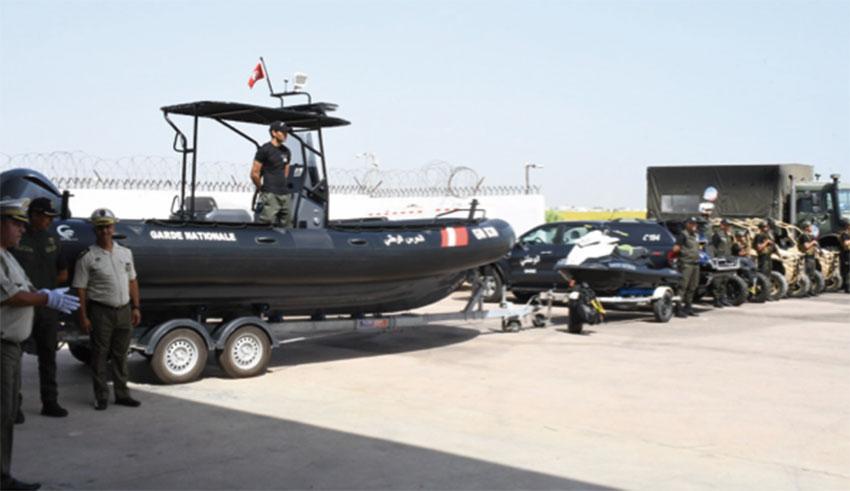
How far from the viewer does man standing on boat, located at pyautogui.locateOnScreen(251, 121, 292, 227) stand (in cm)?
1056

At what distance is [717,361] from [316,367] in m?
4.49

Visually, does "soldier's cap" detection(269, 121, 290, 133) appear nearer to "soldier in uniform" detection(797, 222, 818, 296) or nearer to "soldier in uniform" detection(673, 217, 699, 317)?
"soldier in uniform" detection(673, 217, 699, 317)

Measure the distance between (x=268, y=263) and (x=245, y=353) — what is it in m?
0.91

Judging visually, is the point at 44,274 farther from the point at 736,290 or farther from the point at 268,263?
the point at 736,290

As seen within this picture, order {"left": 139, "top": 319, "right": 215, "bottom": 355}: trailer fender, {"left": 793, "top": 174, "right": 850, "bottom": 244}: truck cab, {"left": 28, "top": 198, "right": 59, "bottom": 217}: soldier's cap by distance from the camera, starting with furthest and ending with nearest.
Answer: {"left": 793, "top": 174, "right": 850, "bottom": 244}: truck cab → {"left": 139, "top": 319, "right": 215, "bottom": 355}: trailer fender → {"left": 28, "top": 198, "right": 59, "bottom": 217}: soldier's cap

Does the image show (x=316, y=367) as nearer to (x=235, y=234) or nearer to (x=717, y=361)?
(x=235, y=234)

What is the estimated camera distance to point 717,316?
1652cm

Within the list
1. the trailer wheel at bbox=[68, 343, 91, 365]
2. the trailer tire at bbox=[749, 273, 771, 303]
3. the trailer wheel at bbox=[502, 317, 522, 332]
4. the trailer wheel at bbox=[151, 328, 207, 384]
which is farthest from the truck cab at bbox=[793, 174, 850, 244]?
the trailer wheel at bbox=[68, 343, 91, 365]

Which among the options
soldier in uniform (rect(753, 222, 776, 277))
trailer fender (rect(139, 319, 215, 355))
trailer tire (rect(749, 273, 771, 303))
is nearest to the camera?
trailer fender (rect(139, 319, 215, 355))

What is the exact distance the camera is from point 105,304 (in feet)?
27.1

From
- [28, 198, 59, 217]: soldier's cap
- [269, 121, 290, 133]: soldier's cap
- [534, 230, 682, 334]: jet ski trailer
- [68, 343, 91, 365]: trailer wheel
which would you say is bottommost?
[68, 343, 91, 365]: trailer wheel

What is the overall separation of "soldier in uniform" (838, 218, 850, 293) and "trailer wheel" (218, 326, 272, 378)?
54.5ft

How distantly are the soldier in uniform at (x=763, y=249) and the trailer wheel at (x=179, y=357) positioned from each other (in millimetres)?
13434

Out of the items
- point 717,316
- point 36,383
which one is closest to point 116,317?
point 36,383
